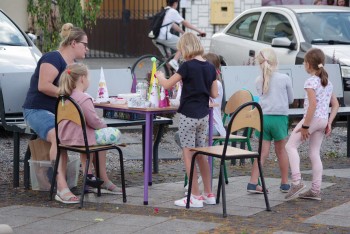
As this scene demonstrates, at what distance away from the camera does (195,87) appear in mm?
9117

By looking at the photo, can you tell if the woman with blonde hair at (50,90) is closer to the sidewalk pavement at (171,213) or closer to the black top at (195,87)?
the sidewalk pavement at (171,213)

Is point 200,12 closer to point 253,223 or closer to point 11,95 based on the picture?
point 11,95

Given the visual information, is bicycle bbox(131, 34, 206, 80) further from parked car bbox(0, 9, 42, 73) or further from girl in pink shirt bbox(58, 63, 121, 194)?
girl in pink shirt bbox(58, 63, 121, 194)

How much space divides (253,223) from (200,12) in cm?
A: 1688

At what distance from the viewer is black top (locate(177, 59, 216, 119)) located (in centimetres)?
912

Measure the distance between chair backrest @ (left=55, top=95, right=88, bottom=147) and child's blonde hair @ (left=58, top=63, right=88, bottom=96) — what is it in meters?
0.10

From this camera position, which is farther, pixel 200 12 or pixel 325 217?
pixel 200 12

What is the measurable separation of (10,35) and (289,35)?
4.24 meters

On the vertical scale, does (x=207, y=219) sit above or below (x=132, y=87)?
below

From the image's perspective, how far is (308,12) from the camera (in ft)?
52.1

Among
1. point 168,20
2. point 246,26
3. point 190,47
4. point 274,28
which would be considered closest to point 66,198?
point 190,47

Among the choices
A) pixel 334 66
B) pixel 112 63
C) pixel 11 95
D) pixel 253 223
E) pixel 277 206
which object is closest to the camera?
pixel 253 223

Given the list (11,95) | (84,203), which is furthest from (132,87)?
(84,203)

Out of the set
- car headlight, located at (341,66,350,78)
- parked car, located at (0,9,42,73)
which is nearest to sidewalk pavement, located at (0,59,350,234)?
parked car, located at (0,9,42,73)
